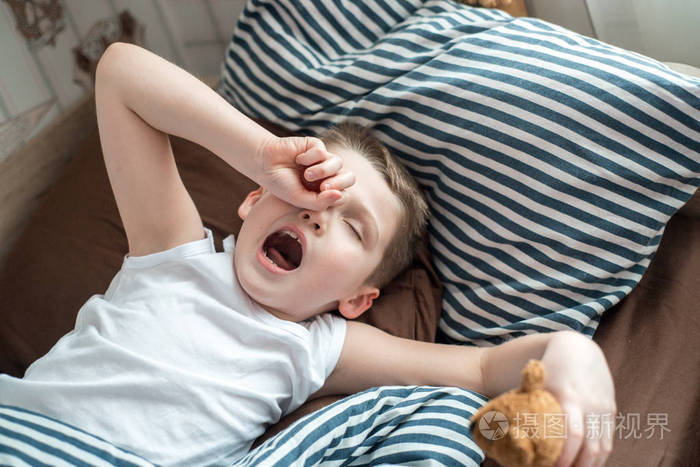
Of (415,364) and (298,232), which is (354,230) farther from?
(415,364)

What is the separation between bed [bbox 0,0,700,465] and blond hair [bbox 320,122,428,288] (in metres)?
0.04

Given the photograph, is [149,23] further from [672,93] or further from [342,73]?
[672,93]

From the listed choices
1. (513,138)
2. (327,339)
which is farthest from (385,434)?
(513,138)

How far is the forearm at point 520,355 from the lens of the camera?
79cm

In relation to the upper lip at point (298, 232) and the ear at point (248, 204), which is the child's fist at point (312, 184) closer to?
the upper lip at point (298, 232)

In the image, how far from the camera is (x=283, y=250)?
1.09 metres

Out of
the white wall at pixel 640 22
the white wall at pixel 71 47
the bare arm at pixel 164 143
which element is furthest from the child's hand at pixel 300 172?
the white wall at pixel 71 47

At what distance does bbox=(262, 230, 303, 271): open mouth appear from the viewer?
1.05 metres

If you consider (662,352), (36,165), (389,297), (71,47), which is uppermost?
(71,47)

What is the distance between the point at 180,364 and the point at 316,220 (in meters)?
0.29

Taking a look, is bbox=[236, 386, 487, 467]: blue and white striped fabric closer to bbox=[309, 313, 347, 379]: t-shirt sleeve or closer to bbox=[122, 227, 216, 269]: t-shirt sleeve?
bbox=[309, 313, 347, 379]: t-shirt sleeve

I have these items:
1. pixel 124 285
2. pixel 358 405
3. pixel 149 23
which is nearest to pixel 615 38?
pixel 358 405

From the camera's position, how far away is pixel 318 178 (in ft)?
3.05

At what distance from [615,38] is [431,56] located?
43 cm
